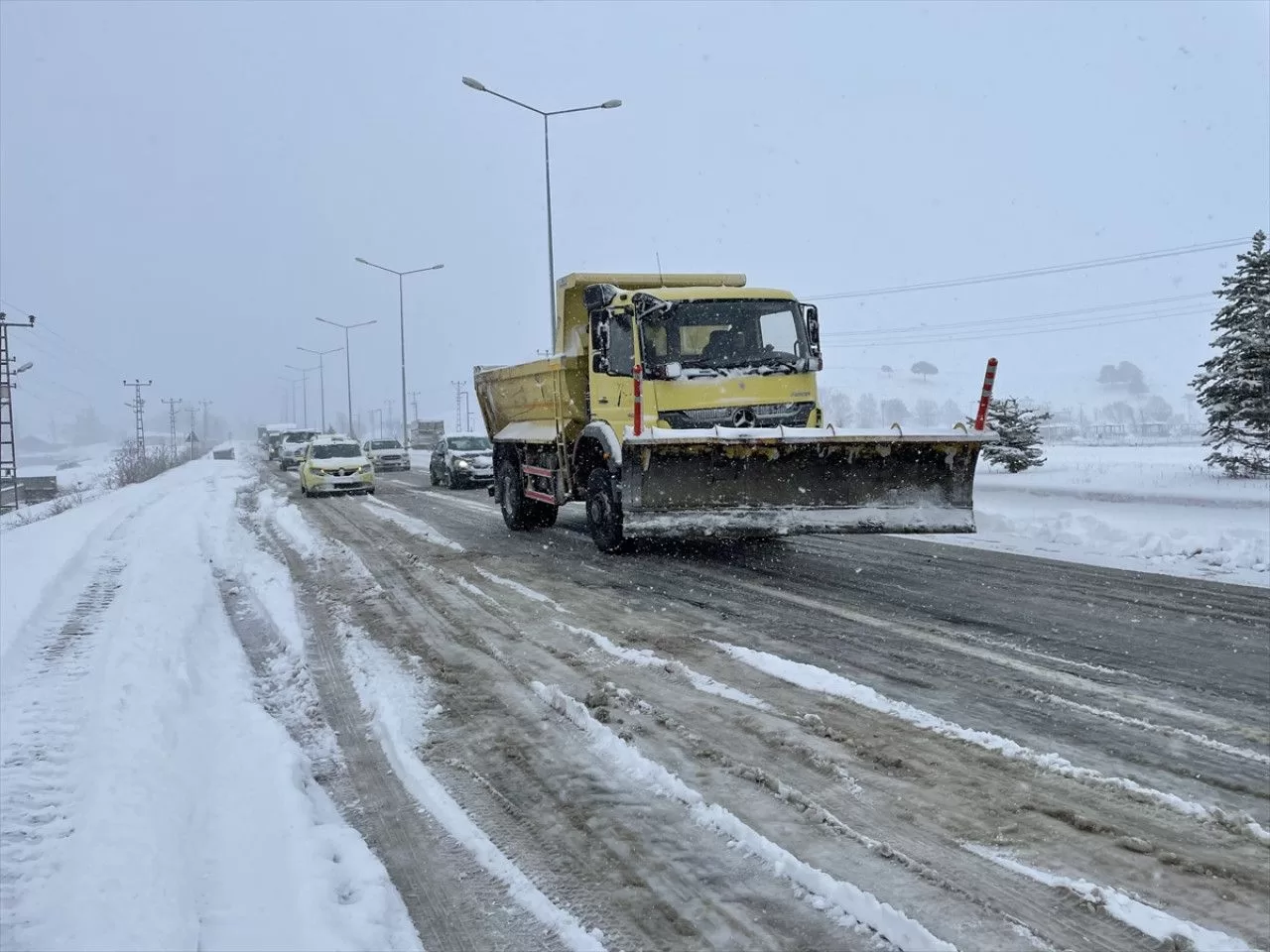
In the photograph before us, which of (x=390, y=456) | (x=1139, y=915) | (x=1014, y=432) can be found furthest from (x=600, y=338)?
(x=390, y=456)

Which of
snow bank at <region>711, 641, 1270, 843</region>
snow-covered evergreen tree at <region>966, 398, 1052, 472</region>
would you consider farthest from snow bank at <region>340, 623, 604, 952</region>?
snow-covered evergreen tree at <region>966, 398, 1052, 472</region>

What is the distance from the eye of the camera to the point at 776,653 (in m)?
5.79

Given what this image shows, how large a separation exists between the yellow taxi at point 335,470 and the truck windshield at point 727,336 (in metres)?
15.9

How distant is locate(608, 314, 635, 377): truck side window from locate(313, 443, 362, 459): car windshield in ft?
53.0

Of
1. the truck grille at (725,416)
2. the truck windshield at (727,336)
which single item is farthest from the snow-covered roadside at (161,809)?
the truck windshield at (727,336)

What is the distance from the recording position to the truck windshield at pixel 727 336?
9.75 metres

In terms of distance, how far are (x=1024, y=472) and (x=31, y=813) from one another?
23.5 metres

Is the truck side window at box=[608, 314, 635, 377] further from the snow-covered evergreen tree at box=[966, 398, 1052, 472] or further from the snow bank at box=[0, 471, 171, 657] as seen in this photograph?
the snow-covered evergreen tree at box=[966, 398, 1052, 472]

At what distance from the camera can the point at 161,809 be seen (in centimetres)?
350

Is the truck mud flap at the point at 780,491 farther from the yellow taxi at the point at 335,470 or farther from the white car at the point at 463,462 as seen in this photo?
the white car at the point at 463,462

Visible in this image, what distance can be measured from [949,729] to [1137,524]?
379 inches

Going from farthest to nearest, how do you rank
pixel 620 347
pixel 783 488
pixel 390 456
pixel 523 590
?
pixel 390 456
pixel 620 347
pixel 783 488
pixel 523 590

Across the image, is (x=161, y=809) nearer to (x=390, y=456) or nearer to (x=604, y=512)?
(x=604, y=512)

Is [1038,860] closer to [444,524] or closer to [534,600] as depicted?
[534,600]
